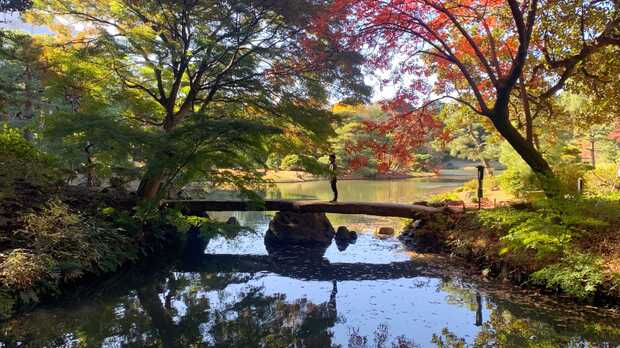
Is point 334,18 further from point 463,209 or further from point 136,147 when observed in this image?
point 463,209

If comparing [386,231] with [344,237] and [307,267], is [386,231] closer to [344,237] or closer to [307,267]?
[344,237]

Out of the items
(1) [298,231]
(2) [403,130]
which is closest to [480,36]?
(2) [403,130]

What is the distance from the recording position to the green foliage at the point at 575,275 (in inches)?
262

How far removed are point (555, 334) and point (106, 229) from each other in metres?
8.32

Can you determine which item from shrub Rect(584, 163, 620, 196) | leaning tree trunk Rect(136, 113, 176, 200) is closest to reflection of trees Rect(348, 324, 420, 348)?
leaning tree trunk Rect(136, 113, 176, 200)

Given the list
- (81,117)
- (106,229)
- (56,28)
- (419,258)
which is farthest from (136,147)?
(419,258)

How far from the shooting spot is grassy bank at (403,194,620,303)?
6.78 m

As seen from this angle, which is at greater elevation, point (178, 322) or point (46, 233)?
point (46, 233)

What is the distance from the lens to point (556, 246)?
752cm

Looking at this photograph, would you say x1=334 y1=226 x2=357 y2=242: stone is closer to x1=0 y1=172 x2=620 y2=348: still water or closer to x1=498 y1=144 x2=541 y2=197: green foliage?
x1=0 y1=172 x2=620 y2=348: still water

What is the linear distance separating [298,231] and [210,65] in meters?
5.41

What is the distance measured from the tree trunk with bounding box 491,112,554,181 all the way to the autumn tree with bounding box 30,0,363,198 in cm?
370

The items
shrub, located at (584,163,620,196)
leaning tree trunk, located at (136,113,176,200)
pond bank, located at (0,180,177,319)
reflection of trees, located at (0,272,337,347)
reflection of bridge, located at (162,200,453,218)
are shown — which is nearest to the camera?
reflection of trees, located at (0,272,337,347)

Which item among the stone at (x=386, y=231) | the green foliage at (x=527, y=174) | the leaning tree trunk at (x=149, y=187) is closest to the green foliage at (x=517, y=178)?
the green foliage at (x=527, y=174)
